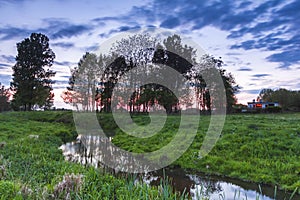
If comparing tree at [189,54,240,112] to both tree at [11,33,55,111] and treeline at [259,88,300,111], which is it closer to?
treeline at [259,88,300,111]

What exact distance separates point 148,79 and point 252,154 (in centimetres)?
2572

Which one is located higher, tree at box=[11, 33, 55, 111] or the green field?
tree at box=[11, 33, 55, 111]

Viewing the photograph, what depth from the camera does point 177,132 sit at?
68.4 feet

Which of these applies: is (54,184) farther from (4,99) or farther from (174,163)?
(4,99)

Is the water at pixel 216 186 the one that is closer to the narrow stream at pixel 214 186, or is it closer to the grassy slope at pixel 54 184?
the narrow stream at pixel 214 186

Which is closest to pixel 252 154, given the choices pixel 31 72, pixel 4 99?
pixel 31 72

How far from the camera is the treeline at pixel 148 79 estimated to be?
127 feet

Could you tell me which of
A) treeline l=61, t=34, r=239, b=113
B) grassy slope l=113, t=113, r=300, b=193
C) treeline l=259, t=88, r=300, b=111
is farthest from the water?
treeline l=259, t=88, r=300, b=111

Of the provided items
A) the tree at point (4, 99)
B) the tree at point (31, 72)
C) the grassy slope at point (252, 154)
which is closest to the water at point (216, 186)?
the grassy slope at point (252, 154)

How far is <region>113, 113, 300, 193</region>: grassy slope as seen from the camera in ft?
37.9

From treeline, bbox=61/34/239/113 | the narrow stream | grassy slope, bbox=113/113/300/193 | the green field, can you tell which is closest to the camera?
the green field

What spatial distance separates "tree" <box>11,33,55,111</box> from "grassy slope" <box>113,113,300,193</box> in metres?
36.6

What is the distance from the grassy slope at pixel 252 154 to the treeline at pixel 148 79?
19716 millimetres

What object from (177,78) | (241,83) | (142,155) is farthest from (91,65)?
(142,155)
